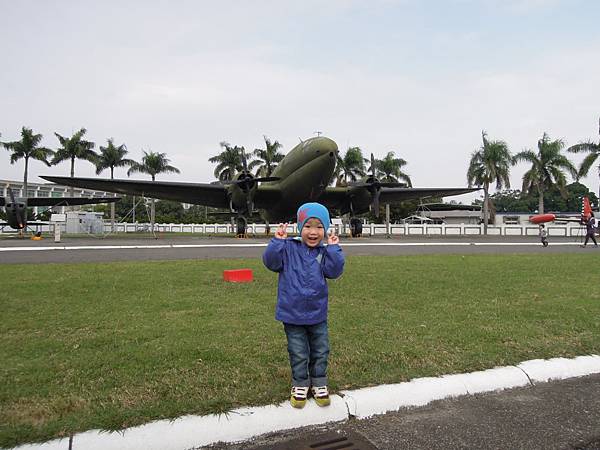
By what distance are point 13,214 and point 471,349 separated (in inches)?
1430

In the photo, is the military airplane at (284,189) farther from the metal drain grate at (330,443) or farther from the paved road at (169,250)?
the metal drain grate at (330,443)

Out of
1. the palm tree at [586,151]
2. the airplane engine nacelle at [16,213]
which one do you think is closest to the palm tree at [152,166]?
the airplane engine nacelle at [16,213]

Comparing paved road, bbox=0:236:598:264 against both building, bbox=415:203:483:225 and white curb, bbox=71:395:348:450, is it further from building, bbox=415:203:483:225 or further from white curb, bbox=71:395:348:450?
building, bbox=415:203:483:225

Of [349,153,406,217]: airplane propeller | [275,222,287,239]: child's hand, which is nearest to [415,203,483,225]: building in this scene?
[349,153,406,217]: airplane propeller

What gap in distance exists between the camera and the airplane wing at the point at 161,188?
88.5 ft

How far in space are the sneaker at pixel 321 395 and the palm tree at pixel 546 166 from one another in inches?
2128

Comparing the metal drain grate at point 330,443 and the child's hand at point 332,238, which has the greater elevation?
the child's hand at point 332,238

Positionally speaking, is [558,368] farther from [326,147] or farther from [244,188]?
[244,188]

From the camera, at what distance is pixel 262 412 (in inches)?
122

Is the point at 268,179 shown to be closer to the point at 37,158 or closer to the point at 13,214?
the point at 13,214

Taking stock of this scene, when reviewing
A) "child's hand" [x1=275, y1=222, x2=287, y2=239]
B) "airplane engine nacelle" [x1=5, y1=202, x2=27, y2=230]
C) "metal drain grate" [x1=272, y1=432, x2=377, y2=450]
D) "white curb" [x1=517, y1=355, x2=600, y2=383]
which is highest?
"airplane engine nacelle" [x1=5, y1=202, x2=27, y2=230]

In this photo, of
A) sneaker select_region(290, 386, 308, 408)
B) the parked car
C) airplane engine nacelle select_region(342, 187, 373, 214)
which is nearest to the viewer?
sneaker select_region(290, 386, 308, 408)

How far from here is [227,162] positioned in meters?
55.8

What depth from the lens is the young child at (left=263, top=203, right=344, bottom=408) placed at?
338 centimetres
